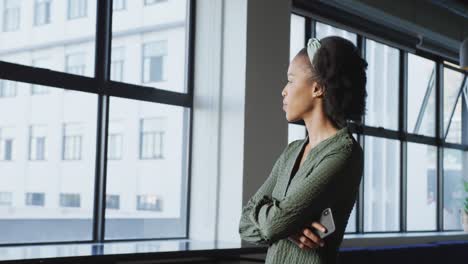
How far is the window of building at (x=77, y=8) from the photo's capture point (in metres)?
4.23

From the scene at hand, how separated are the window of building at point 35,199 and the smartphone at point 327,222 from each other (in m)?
2.88

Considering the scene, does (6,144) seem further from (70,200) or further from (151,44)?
(151,44)

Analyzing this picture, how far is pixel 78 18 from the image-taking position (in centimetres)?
→ 427

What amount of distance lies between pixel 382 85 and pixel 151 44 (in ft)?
11.5

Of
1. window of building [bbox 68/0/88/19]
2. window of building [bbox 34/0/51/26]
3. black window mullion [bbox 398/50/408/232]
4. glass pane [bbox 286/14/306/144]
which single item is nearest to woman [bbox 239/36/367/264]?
window of building [bbox 34/0/51/26]

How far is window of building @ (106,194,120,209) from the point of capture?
14.4 ft

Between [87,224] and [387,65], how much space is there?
14.6ft

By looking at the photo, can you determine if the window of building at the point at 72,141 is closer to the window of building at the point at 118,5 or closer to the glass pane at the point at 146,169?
the glass pane at the point at 146,169

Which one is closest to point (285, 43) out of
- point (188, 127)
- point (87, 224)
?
point (188, 127)

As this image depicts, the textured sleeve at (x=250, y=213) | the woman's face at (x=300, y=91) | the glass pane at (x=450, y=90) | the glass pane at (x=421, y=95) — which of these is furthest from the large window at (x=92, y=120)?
the glass pane at (x=450, y=90)

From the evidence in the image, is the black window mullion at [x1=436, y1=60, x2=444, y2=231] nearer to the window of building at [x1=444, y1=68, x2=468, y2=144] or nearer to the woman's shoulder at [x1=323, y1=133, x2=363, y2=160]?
the window of building at [x1=444, y1=68, x2=468, y2=144]

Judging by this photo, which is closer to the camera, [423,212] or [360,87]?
[360,87]

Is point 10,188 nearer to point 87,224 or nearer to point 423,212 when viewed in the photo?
point 87,224

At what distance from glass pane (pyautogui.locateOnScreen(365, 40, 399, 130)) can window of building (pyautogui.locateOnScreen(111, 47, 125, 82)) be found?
11.1 ft
